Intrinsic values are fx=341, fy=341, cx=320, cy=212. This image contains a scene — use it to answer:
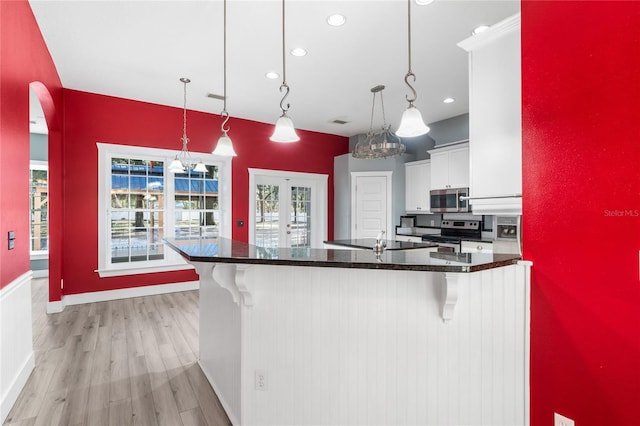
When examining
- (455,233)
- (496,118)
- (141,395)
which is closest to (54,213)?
(141,395)

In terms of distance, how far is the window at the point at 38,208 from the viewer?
6.74m

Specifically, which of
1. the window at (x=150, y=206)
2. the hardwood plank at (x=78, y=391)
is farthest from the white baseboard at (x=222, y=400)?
the window at (x=150, y=206)

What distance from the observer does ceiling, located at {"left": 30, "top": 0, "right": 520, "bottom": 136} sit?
2.80 metres

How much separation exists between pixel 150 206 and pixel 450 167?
4.67 meters

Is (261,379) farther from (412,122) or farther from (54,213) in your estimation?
(54,213)

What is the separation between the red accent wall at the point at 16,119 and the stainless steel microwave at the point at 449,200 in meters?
5.04

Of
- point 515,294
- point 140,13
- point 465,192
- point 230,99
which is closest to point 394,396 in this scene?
point 515,294

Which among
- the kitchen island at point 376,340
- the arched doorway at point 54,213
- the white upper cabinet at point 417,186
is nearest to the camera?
the kitchen island at point 376,340

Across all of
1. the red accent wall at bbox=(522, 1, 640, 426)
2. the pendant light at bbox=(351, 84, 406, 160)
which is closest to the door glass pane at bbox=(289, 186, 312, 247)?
the pendant light at bbox=(351, 84, 406, 160)

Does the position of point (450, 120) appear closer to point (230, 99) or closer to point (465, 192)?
point (465, 192)

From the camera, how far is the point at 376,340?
5.87 ft

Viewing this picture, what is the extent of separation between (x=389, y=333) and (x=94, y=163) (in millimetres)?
4784

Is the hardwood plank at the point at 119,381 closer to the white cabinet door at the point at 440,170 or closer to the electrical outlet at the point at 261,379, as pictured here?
the electrical outlet at the point at 261,379

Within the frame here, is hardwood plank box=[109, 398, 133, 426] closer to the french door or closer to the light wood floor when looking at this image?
the light wood floor
